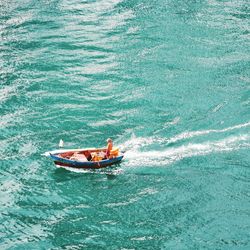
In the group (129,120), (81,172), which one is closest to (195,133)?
(129,120)

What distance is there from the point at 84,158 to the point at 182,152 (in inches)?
454

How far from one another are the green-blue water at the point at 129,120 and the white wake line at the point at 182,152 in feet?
0.45

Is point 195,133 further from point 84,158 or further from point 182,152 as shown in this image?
point 84,158

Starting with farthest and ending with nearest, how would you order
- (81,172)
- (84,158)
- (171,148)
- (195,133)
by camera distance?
1. (195,133)
2. (171,148)
3. (81,172)
4. (84,158)

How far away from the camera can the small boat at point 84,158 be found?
5431 cm

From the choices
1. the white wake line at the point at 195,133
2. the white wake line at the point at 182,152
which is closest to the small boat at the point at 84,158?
the white wake line at the point at 182,152

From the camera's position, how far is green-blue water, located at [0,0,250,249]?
4844 cm

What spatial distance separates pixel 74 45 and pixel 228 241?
45.0 m

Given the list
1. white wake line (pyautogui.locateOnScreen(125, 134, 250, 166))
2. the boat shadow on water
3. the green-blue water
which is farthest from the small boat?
white wake line (pyautogui.locateOnScreen(125, 134, 250, 166))

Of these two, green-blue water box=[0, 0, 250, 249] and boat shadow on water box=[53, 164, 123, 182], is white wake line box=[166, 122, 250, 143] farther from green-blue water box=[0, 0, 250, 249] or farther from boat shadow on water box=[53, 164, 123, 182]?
boat shadow on water box=[53, 164, 123, 182]

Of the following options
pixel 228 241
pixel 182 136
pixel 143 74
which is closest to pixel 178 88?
pixel 143 74

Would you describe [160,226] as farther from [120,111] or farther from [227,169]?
[120,111]

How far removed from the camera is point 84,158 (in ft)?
180

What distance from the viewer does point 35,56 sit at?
76812 millimetres
